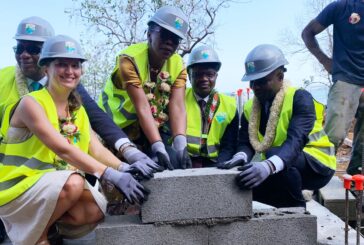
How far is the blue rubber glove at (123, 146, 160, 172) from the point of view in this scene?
280cm

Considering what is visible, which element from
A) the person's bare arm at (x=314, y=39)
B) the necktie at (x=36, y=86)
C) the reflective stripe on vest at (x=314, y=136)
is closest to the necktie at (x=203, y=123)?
the reflective stripe on vest at (x=314, y=136)

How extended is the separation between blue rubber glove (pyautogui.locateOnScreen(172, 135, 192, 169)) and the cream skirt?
99 centimetres

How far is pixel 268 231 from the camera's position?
8.92ft

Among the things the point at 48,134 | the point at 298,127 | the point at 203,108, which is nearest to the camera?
the point at 48,134

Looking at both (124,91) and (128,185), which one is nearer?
(128,185)

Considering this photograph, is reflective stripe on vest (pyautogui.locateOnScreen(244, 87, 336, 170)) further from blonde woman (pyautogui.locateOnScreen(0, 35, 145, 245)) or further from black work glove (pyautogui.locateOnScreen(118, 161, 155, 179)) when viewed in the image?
blonde woman (pyautogui.locateOnScreen(0, 35, 145, 245))

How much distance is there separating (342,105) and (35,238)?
2974mm

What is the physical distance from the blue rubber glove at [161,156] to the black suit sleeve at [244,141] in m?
0.64

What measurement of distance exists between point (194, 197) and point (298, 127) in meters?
0.95

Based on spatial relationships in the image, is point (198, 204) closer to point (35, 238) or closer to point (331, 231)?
point (35, 238)

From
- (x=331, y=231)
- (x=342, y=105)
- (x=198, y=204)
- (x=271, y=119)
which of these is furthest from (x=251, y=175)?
(x=342, y=105)

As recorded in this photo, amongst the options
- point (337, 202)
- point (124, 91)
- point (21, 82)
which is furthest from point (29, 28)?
point (337, 202)

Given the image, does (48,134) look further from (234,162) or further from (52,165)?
(234,162)

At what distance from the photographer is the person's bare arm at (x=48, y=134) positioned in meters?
2.62
